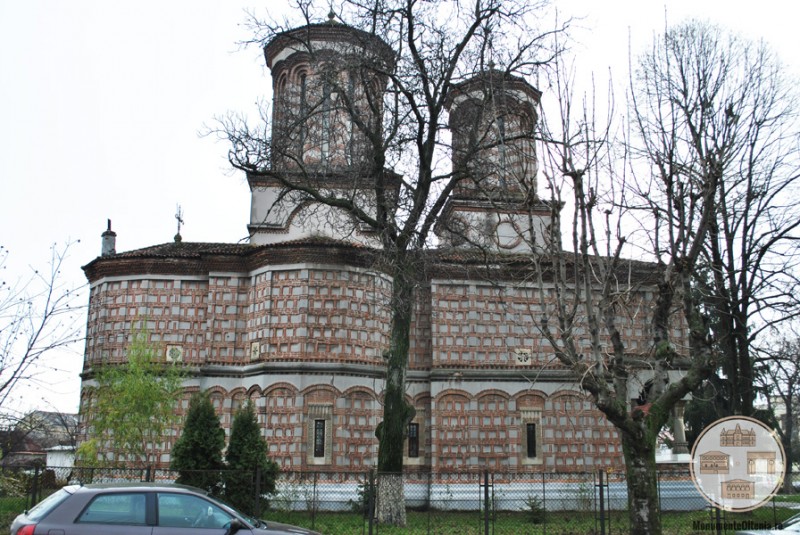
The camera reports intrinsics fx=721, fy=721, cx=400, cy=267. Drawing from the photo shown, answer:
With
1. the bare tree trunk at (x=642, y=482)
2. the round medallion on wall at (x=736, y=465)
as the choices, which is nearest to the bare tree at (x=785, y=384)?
the round medallion on wall at (x=736, y=465)

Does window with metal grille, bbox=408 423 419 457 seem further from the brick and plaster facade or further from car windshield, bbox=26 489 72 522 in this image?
car windshield, bbox=26 489 72 522

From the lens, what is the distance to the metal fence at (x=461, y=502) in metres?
15.3

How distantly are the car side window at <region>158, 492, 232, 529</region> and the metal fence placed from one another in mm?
4516

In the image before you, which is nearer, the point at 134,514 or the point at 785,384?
the point at 134,514

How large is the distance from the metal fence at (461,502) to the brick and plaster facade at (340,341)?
1.25 meters

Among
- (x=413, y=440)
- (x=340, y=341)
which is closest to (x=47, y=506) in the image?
(x=340, y=341)

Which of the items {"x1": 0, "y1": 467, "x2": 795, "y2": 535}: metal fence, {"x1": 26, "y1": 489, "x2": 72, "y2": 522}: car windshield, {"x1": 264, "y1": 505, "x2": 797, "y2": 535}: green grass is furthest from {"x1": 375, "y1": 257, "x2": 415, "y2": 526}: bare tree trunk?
{"x1": 26, "y1": 489, "x2": 72, "y2": 522}: car windshield

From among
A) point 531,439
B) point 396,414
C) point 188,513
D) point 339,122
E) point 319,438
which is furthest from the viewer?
point 531,439

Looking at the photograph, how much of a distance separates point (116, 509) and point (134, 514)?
0.23 m

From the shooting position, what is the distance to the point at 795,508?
17.8 meters

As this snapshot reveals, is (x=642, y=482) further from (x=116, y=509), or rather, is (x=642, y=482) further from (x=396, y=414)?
(x=116, y=509)

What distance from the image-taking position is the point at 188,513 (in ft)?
29.7

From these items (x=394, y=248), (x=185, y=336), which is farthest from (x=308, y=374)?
(x=394, y=248)

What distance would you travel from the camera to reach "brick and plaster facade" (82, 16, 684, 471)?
2156 cm
